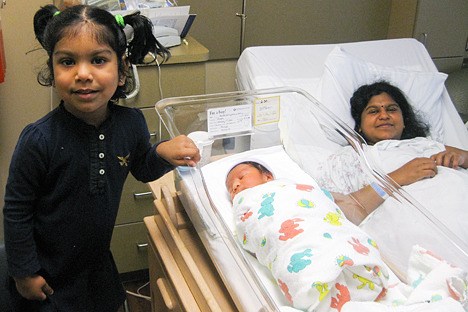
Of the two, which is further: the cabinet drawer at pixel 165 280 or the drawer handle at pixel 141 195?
the drawer handle at pixel 141 195

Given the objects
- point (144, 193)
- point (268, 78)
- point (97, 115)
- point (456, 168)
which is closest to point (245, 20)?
point (268, 78)

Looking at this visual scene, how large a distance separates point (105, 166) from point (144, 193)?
0.90 metres

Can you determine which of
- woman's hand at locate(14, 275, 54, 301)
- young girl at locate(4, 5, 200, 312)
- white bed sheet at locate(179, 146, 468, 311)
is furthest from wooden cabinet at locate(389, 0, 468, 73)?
woman's hand at locate(14, 275, 54, 301)

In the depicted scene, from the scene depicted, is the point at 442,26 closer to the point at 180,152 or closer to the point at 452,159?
the point at 452,159

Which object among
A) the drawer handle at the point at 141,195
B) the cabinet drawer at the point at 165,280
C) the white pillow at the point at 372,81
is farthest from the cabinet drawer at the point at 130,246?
the white pillow at the point at 372,81

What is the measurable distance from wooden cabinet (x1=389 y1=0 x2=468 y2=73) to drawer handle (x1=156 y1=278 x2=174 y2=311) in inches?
77.8

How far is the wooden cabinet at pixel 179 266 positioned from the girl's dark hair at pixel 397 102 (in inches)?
34.9

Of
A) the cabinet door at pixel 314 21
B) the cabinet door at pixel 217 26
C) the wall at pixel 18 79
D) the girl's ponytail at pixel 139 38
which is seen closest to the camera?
the girl's ponytail at pixel 139 38

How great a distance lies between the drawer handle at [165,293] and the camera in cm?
140

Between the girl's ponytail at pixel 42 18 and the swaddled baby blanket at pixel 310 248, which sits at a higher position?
the girl's ponytail at pixel 42 18

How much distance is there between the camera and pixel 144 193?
2168mm

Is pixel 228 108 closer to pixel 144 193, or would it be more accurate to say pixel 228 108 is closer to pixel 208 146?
pixel 208 146

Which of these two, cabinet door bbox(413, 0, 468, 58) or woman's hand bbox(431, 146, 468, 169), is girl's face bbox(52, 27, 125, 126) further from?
cabinet door bbox(413, 0, 468, 58)

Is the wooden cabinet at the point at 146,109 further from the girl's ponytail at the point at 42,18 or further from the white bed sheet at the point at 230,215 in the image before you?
the girl's ponytail at the point at 42,18
